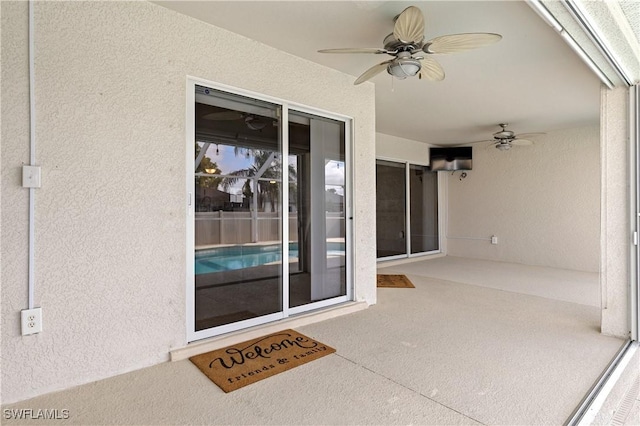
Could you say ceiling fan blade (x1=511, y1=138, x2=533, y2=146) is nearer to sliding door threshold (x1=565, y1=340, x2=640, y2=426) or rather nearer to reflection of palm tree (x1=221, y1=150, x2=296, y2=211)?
sliding door threshold (x1=565, y1=340, x2=640, y2=426)

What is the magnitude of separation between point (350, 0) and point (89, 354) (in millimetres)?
2926

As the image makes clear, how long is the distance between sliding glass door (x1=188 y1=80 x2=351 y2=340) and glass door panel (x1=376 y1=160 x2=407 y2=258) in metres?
3.01

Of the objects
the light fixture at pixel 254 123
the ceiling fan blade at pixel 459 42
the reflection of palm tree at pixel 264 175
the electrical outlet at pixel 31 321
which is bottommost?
the electrical outlet at pixel 31 321

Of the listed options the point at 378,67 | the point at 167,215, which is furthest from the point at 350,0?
the point at 167,215

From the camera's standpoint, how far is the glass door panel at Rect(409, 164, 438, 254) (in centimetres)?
712

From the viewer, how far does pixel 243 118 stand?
2.92m

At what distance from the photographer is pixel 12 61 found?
187 centimetres

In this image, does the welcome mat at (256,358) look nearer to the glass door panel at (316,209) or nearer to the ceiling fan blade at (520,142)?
the glass door panel at (316,209)

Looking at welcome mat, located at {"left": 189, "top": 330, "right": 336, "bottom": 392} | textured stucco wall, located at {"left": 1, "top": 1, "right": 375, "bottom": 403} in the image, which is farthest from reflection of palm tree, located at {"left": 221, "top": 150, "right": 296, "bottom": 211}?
welcome mat, located at {"left": 189, "top": 330, "right": 336, "bottom": 392}

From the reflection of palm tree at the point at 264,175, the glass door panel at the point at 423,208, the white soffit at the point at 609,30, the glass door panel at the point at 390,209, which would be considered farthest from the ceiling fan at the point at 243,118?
the glass door panel at the point at 423,208

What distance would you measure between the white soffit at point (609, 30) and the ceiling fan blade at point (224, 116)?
88.9 inches

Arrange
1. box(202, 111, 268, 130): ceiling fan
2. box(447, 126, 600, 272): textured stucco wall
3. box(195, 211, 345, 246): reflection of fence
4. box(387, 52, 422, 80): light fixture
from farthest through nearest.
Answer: box(447, 126, 600, 272): textured stucco wall < box(202, 111, 268, 130): ceiling fan < box(195, 211, 345, 246): reflection of fence < box(387, 52, 422, 80): light fixture

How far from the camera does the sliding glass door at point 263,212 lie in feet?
8.79

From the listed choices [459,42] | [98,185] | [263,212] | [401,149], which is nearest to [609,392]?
[459,42]
